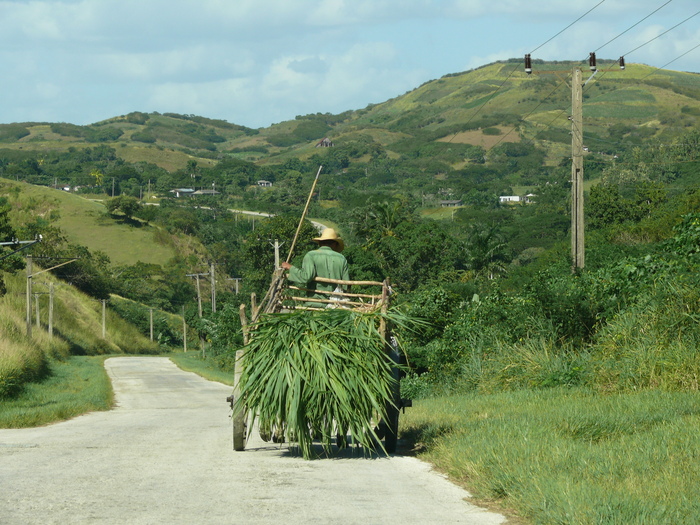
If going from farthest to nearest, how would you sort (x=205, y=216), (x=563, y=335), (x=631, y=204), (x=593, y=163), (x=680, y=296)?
(x=593, y=163)
(x=205, y=216)
(x=631, y=204)
(x=563, y=335)
(x=680, y=296)

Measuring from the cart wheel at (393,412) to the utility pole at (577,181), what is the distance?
15.9 m

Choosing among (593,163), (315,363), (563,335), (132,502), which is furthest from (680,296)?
(593,163)

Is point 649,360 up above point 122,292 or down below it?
above

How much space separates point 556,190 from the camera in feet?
427

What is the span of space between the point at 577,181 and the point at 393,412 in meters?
17.6

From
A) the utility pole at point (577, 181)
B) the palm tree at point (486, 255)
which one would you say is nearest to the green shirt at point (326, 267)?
the utility pole at point (577, 181)

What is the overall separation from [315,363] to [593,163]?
188m

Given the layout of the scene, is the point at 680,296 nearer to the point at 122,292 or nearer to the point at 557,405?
the point at 557,405

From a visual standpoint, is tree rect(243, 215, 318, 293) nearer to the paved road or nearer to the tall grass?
the tall grass

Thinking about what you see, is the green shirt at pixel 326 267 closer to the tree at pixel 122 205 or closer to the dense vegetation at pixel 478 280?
the dense vegetation at pixel 478 280

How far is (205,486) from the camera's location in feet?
23.8

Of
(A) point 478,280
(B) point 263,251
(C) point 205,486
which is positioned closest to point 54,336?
(B) point 263,251

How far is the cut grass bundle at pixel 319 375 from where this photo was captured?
27.9 feet

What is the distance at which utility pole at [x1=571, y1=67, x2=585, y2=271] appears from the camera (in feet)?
82.5
